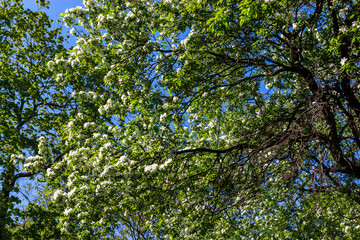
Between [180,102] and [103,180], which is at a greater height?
[180,102]

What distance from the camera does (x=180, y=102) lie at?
304 inches

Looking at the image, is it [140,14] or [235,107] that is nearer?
[140,14]

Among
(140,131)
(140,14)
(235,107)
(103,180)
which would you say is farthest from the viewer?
(235,107)

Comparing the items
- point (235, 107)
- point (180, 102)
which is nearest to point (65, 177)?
point (180, 102)

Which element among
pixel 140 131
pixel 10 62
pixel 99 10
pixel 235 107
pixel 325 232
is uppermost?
pixel 10 62

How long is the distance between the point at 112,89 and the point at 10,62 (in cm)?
900

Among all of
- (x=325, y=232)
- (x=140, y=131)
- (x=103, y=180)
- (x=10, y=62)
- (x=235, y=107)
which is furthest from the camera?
(x=10, y=62)

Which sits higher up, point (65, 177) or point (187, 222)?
point (65, 177)

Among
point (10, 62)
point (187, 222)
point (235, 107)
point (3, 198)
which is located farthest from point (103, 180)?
point (10, 62)

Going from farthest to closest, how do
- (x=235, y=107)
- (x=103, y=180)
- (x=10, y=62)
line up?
1. (x=10, y=62)
2. (x=235, y=107)
3. (x=103, y=180)

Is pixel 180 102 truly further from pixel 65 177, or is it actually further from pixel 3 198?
pixel 3 198

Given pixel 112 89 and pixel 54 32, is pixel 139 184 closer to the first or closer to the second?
pixel 112 89

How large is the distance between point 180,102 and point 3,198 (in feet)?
27.2

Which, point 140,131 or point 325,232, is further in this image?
point 325,232
